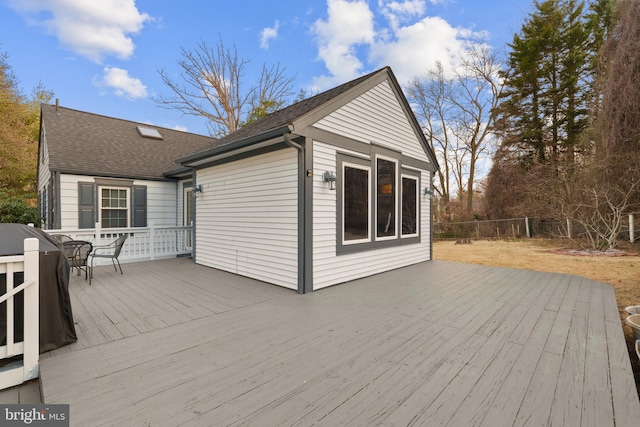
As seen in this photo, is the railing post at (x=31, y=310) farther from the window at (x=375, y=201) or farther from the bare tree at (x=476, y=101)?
the bare tree at (x=476, y=101)

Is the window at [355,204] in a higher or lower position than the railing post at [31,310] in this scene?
higher

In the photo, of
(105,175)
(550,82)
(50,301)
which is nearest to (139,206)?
(105,175)

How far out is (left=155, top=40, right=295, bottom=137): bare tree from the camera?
46.1 feet

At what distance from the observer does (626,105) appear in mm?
9555

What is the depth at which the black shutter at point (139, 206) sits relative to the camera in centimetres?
841

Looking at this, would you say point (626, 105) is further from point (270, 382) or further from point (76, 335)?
point (76, 335)

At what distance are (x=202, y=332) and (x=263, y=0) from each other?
12.4 m

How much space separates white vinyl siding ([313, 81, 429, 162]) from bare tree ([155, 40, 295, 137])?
10711 mm

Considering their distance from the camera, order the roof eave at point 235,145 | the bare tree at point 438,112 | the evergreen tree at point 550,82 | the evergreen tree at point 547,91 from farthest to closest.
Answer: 1. the bare tree at point 438,112
2. the evergreen tree at point 550,82
3. the evergreen tree at point 547,91
4. the roof eave at point 235,145

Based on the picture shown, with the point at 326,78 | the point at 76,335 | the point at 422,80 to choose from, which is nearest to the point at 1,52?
the point at 326,78

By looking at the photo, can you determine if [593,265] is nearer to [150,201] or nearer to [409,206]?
[409,206]

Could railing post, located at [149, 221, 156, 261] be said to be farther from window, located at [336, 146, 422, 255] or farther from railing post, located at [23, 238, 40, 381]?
railing post, located at [23, 238, 40, 381]

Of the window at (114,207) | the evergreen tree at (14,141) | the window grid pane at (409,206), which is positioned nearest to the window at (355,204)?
the window grid pane at (409,206)

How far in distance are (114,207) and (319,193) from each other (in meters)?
7.02
